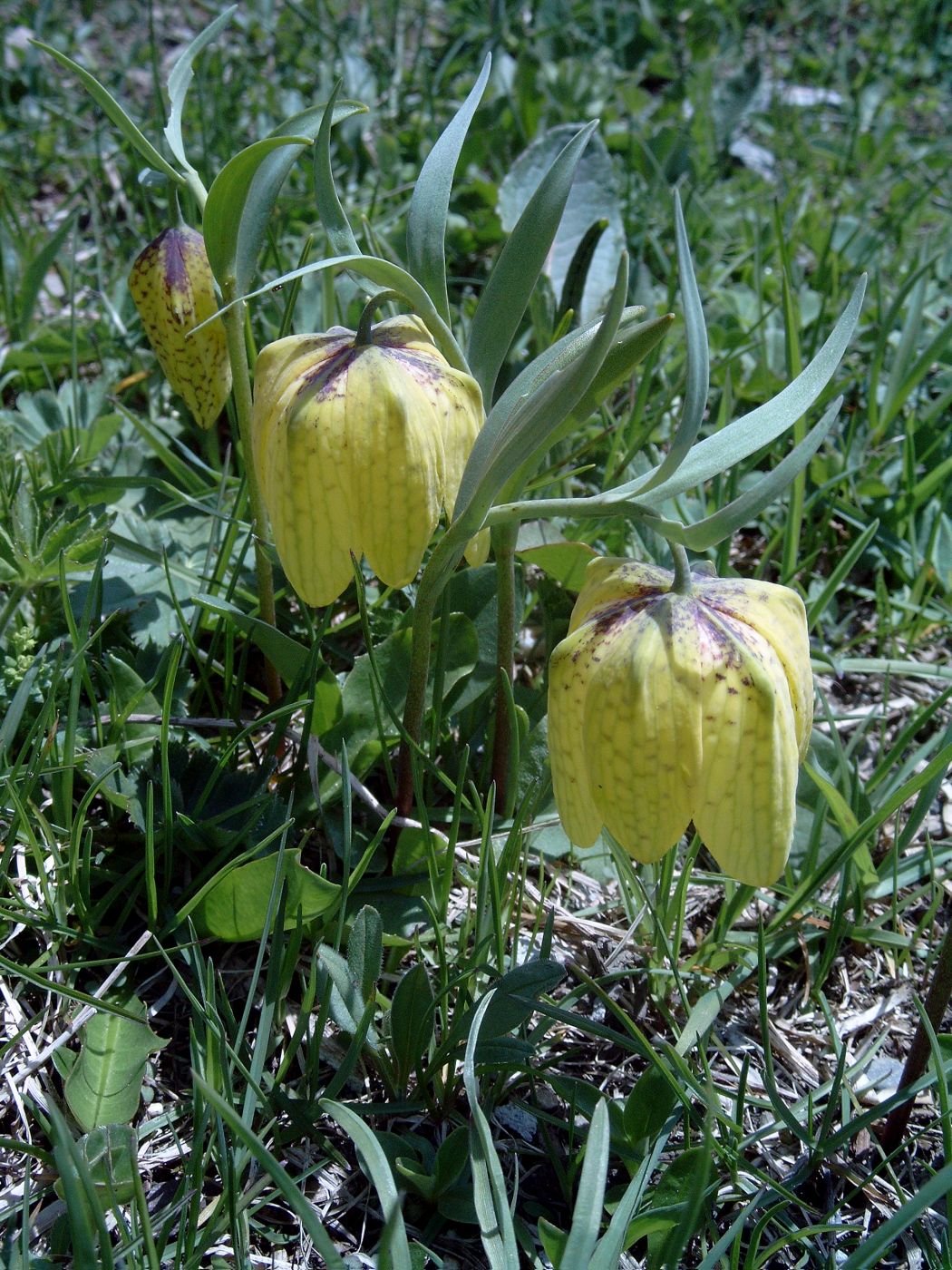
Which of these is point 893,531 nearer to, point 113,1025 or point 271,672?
point 271,672

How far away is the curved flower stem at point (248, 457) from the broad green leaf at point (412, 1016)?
48 cm

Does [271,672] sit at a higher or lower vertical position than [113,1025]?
higher

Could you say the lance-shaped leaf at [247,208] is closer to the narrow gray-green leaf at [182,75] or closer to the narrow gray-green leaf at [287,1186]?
the narrow gray-green leaf at [182,75]

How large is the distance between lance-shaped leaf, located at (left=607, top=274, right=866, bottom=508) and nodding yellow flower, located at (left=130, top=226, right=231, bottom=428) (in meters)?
0.59

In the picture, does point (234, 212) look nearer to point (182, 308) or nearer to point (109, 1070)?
point (182, 308)

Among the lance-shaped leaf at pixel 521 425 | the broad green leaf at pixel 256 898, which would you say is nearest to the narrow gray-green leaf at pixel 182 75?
the lance-shaped leaf at pixel 521 425

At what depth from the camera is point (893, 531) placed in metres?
1.92

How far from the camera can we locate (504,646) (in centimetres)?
136

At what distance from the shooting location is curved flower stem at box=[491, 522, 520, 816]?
1276 mm

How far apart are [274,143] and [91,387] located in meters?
0.94

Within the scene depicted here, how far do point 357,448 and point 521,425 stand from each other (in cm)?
15

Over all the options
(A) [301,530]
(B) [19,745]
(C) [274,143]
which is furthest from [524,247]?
(B) [19,745]

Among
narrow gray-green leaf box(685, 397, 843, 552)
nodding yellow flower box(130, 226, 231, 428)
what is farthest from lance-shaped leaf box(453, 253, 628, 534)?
nodding yellow flower box(130, 226, 231, 428)

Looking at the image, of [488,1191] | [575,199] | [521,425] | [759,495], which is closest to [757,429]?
[759,495]
